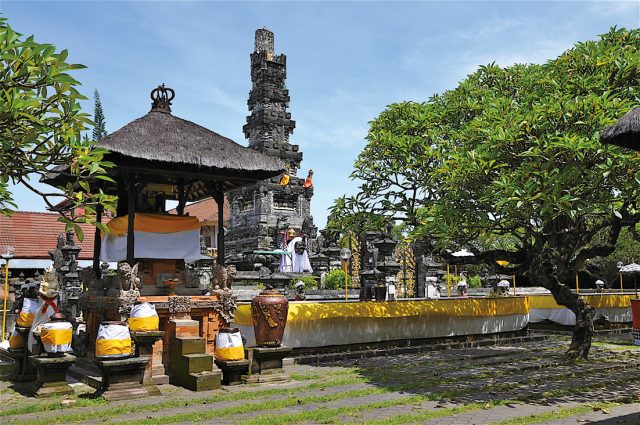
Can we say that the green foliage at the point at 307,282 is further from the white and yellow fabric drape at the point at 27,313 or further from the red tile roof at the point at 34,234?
the white and yellow fabric drape at the point at 27,313

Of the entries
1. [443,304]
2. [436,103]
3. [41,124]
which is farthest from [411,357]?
[41,124]

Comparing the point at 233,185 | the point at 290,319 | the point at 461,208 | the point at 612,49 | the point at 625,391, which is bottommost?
the point at 625,391

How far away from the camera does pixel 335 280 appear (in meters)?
27.6

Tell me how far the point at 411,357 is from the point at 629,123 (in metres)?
8.08

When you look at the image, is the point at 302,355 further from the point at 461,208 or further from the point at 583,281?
the point at 583,281

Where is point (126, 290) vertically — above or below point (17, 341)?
above

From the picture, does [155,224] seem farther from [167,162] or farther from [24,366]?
[24,366]

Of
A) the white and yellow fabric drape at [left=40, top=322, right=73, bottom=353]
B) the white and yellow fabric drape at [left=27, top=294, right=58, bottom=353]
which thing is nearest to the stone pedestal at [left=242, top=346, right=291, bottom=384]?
the white and yellow fabric drape at [left=40, top=322, right=73, bottom=353]

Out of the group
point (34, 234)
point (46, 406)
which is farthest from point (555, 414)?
point (34, 234)

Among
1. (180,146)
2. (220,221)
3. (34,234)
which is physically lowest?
(220,221)

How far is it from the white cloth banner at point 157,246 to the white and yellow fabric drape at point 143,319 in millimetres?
2051

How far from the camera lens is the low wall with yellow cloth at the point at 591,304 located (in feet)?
60.4

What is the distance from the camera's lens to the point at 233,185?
40.8 feet

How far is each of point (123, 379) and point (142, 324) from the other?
3.31ft
